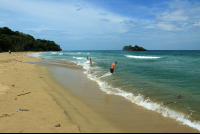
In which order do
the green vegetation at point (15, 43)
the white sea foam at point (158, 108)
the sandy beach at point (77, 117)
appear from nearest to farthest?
the sandy beach at point (77, 117)
the white sea foam at point (158, 108)
the green vegetation at point (15, 43)

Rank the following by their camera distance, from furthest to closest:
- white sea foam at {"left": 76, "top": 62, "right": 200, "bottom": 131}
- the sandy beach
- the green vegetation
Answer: the green vegetation, white sea foam at {"left": 76, "top": 62, "right": 200, "bottom": 131}, the sandy beach

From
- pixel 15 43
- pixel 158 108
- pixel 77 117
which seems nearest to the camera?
pixel 77 117

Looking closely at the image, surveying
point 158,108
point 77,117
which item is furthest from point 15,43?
point 158,108

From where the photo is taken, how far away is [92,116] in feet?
14.1

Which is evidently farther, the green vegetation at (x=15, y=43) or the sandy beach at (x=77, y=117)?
the green vegetation at (x=15, y=43)

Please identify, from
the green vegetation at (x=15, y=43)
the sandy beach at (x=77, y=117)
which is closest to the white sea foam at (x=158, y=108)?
the sandy beach at (x=77, y=117)

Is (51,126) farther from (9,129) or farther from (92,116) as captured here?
(92,116)

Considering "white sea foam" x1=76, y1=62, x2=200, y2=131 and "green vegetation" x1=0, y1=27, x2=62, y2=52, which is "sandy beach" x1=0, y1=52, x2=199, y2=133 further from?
"green vegetation" x1=0, y1=27, x2=62, y2=52

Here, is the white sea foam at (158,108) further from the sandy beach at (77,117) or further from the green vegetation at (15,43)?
the green vegetation at (15,43)

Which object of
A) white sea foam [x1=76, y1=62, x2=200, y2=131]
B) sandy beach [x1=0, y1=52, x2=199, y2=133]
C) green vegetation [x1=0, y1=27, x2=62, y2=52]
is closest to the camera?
sandy beach [x1=0, y1=52, x2=199, y2=133]

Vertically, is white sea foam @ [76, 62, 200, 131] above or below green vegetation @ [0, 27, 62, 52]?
below

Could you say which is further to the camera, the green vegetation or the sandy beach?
the green vegetation

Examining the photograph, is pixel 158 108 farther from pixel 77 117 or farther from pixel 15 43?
pixel 15 43

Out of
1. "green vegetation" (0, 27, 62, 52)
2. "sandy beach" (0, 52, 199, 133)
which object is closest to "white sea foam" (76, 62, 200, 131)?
"sandy beach" (0, 52, 199, 133)
